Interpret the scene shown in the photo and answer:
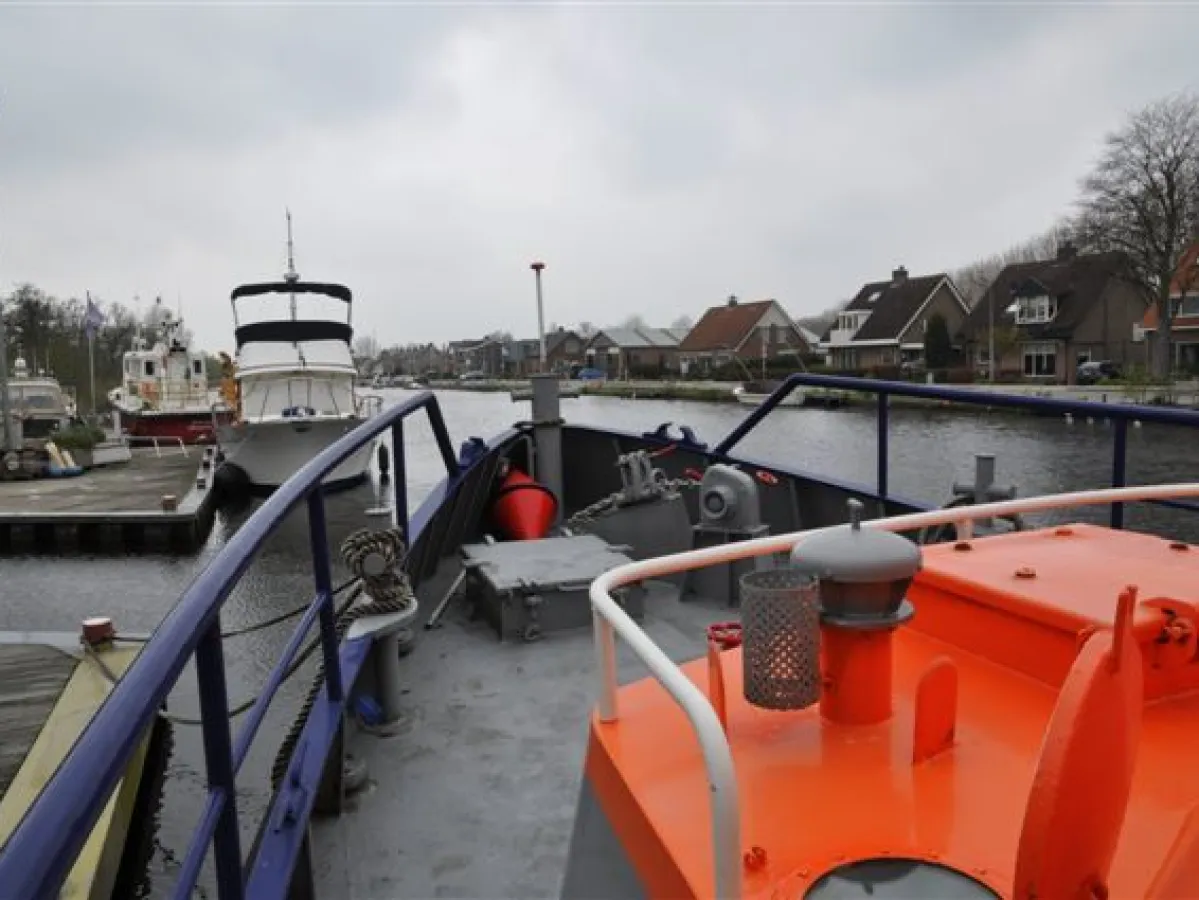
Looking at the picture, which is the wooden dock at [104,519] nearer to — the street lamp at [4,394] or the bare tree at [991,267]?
the street lamp at [4,394]

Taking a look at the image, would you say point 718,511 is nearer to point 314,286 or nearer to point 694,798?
point 694,798

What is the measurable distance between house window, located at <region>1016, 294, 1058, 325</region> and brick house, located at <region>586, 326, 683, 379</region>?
137ft

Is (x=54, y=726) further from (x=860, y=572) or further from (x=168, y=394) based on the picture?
(x=168, y=394)

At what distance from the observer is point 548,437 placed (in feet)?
25.5

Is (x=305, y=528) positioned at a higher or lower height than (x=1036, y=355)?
lower

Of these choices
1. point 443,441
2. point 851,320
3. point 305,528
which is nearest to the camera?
point 443,441

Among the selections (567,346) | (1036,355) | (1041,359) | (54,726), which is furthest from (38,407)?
(567,346)

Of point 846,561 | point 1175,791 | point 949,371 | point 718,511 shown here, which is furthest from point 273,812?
point 949,371

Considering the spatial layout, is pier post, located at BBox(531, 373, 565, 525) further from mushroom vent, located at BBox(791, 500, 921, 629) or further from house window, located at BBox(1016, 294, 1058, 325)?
house window, located at BBox(1016, 294, 1058, 325)

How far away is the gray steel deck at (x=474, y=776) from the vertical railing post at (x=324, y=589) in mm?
417

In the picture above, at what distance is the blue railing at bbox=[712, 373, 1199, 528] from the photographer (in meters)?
3.94

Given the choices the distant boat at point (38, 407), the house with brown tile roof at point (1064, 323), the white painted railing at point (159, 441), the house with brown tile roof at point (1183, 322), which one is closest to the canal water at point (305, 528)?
the white painted railing at point (159, 441)

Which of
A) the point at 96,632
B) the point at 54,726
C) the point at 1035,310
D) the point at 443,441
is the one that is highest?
the point at 1035,310

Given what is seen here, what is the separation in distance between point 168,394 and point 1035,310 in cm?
5037
